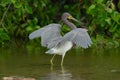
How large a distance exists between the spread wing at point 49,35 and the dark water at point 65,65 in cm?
42

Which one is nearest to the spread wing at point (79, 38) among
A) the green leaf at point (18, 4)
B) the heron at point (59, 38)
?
the heron at point (59, 38)

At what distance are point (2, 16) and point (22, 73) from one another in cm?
424

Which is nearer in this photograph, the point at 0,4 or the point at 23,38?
the point at 0,4

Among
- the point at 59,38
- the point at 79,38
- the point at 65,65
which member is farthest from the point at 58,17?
the point at 79,38

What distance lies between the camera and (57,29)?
30.2 feet

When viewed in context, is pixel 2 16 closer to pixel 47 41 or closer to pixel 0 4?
pixel 0 4

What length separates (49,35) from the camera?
29.8 ft

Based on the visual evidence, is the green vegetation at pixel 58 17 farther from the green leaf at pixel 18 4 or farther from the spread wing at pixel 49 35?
the spread wing at pixel 49 35

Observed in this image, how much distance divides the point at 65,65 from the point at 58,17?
477 centimetres

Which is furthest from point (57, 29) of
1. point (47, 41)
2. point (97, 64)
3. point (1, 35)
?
point (1, 35)

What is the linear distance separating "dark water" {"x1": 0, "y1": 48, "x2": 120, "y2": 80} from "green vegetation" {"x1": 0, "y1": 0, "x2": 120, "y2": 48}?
60 centimetres

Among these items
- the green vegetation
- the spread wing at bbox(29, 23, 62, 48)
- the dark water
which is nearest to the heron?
the spread wing at bbox(29, 23, 62, 48)

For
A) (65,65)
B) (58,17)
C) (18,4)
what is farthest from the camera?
(58,17)

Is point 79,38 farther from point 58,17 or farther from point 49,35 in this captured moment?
point 58,17
